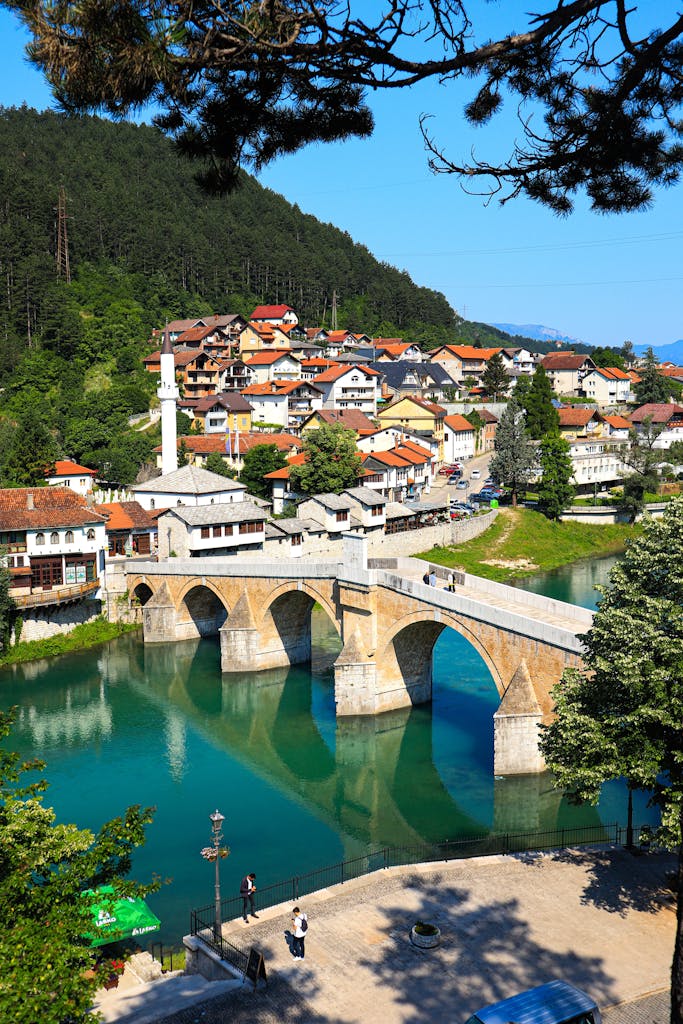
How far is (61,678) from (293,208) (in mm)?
118307

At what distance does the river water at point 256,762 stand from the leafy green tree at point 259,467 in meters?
17.1

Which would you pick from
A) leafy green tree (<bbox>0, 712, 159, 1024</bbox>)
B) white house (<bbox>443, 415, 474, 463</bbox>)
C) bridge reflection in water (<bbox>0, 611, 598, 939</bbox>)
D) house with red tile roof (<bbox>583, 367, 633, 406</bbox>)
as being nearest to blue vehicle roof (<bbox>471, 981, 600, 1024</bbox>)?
leafy green tree (<bbox>0, 712, 159, 1024</bbox>)

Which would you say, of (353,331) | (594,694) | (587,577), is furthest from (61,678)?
(353,331)

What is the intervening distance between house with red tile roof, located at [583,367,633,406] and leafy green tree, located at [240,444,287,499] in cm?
5196

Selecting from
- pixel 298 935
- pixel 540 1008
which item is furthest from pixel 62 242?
pixel 540 1008

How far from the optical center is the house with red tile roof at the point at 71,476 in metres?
55.6

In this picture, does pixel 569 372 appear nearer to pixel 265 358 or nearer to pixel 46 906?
pixel 265 358

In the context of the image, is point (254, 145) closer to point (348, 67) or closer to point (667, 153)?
point (348, 67)

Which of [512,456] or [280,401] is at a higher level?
[280,401]

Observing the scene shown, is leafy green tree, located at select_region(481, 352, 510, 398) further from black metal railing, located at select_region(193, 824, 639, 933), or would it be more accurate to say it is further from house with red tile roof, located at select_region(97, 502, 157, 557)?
black metal railing, located at select_region(193, 824, 639, 933)

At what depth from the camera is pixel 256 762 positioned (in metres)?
32.8

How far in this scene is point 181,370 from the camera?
269ft

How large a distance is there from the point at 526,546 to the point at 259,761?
3389 centimetres

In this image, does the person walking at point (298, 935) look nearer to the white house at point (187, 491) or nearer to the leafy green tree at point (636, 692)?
the leafy green tree at point (636, 692)
